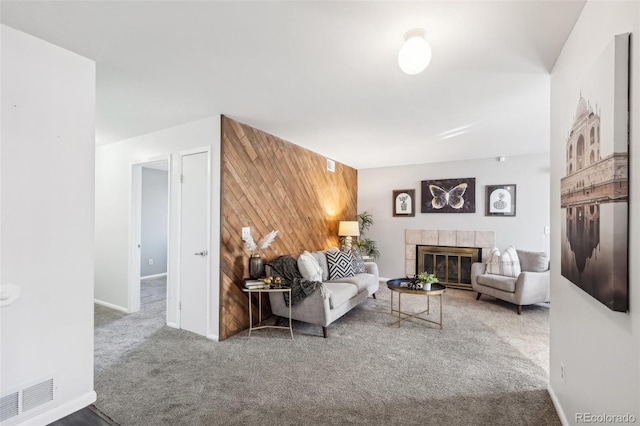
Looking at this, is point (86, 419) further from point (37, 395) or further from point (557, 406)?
point (557, 406)

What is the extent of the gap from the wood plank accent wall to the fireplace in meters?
1.98

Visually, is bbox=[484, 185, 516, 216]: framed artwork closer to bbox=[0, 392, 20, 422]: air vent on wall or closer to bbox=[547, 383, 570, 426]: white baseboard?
bbox=[547, 383, 570, 426]: white baseboard

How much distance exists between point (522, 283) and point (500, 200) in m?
1.78

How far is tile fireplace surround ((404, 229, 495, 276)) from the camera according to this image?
17.0ft

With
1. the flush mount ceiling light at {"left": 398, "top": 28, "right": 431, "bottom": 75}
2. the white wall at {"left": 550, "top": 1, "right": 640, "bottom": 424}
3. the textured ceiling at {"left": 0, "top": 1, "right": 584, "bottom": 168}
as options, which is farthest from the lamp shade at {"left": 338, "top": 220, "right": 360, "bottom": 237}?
the flush mount ceiling light at {"left": 398, "top": 28, "right": 431, "bottom": 75}

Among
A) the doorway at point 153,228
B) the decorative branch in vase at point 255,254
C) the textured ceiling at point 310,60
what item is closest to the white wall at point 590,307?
the textured ceiling at point 310,60

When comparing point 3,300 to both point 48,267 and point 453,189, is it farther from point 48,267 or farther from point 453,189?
point 453,189

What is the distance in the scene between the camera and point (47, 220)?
1.85m

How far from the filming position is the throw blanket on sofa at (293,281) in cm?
321

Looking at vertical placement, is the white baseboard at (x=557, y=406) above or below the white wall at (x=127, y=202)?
below

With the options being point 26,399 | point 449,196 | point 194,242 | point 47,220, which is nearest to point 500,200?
point 449,196

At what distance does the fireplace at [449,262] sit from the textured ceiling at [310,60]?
8.30ft

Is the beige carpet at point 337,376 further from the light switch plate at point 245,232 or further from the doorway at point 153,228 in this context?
the doorway at point 153,228

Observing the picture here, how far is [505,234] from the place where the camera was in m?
5.08
